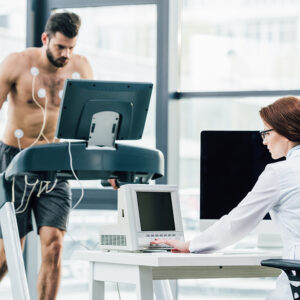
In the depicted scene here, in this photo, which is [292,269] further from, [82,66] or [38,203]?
[82,66]

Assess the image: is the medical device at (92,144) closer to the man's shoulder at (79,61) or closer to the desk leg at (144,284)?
the desk leg at (144,284)

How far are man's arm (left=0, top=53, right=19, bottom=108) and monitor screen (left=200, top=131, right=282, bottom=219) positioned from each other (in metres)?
1.39

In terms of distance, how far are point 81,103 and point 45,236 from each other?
1352 millimetres

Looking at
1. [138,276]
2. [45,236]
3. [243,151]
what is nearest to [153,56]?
[45,236]

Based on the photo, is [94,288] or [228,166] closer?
[94,288]

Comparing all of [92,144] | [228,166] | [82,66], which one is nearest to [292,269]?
[228,166]

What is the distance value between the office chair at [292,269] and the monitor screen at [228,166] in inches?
32.1

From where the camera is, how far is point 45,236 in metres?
3.70

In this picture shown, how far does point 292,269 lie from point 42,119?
2.22 m

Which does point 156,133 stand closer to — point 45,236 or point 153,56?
point 153,56

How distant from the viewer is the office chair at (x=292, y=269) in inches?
71.5

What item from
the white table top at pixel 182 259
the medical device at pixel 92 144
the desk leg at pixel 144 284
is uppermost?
the medical device at pixel 92 144

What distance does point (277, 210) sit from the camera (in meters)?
2.15

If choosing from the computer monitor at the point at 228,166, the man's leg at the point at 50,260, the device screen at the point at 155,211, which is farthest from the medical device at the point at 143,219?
the man's leg at the point at 50,260
